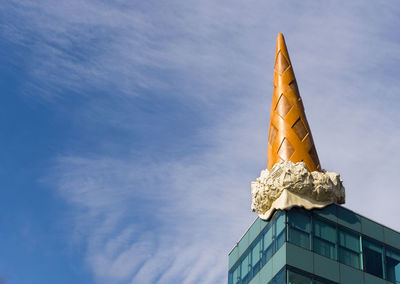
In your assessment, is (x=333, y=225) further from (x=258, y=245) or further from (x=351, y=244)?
(x=258, y=245)

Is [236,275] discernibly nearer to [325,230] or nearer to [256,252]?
[256,252]

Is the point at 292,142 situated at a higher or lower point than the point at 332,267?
higher

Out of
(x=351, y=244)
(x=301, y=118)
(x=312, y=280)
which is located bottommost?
(x=312, y=280)

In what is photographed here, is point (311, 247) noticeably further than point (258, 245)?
No

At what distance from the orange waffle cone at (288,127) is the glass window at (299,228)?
339cm

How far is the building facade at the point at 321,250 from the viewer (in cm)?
4091

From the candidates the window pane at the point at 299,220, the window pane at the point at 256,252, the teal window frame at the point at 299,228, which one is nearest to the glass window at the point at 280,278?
the teal window frame at the point at 299,228

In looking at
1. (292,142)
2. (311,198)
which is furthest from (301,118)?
(311,198)

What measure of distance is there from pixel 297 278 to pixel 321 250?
101 inches

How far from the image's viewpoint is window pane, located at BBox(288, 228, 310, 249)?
41.6 metres

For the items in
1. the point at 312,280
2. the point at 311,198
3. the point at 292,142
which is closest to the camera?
the point at 312,280

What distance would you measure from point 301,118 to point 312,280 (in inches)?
423

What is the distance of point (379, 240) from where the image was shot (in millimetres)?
44094

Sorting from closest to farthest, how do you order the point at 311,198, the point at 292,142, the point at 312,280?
the point at 312,280, the point at 311,198, the point at 292,142
